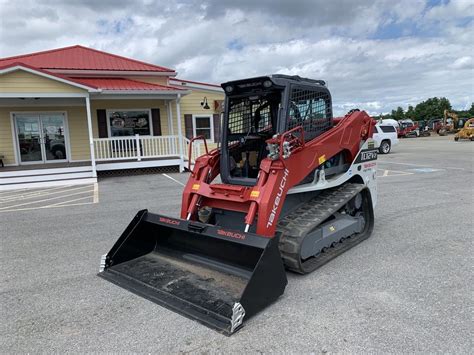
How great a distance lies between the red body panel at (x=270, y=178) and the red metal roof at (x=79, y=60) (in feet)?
42.7

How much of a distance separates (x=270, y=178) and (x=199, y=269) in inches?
52.9

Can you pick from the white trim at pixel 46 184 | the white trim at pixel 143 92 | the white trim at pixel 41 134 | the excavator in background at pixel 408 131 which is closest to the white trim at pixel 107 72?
the white trim at pixel 41 134

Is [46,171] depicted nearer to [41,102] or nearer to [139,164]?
[41,102]

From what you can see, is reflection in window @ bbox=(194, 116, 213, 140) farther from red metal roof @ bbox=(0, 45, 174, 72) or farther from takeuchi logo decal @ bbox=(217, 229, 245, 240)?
takeuchi logo decal @ bbox=(217, 229, 245, 240)

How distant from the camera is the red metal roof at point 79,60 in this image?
15969 millimetres

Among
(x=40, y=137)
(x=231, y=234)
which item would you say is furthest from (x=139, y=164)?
(x=231, y=234)

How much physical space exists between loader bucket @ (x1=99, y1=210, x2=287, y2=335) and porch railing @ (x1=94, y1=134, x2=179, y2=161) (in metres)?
10.5

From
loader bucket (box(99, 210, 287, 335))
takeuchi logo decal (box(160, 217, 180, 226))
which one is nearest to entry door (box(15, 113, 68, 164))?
loader bucket (box(99, 210, 287, 335))

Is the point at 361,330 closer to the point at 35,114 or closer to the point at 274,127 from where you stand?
the point at 274,127

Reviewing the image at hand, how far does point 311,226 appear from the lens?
433 cm

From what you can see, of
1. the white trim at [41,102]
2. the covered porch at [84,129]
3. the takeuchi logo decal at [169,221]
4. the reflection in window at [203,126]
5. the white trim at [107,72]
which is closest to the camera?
the takeuchi logo decal at [169,221]

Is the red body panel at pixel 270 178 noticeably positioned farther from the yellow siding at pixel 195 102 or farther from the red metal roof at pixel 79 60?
the red metal roof at pixel 79 60

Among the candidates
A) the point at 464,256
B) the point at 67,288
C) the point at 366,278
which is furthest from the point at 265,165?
the point at 464,256

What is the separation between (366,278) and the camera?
4.26 meters
